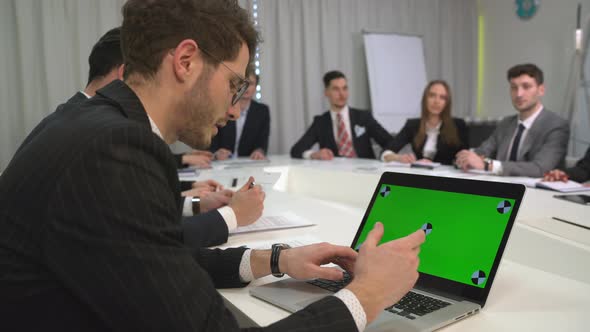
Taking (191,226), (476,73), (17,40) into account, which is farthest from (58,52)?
(476,73)

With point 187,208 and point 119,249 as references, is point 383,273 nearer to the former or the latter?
point 119,249

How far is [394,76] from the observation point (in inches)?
226

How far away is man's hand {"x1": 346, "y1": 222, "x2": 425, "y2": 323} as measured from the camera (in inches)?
29.4

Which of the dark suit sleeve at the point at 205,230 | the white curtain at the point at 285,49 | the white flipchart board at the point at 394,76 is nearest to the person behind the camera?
the dark suit sleeve at the point at 205,230

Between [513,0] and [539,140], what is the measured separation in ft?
11.3

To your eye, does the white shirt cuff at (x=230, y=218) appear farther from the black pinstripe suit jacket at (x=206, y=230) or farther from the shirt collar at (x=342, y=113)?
the shirt collar at (x=342, y=113)

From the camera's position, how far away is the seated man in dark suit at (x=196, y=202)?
131cm

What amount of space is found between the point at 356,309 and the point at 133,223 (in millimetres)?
362

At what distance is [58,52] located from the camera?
4266mm

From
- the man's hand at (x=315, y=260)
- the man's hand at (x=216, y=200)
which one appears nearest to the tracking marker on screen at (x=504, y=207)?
the man's hand at (x=315, y=260)

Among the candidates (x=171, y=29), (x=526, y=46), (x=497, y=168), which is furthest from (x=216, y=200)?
(x=526, y=46)

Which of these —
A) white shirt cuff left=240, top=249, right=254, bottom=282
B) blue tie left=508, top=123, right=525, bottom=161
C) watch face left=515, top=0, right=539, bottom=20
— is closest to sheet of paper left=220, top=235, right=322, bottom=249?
white shirt cuff left=240, top=249, right=254, bottom=282

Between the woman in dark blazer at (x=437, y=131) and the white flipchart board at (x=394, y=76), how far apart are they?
5.19 feet

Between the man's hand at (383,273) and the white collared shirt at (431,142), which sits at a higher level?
the man's hand at (383,273)
